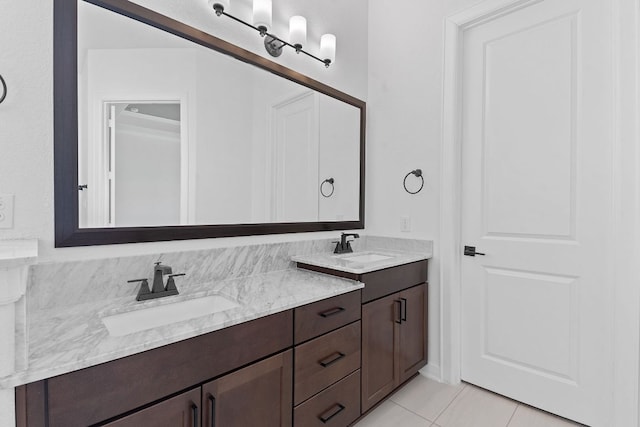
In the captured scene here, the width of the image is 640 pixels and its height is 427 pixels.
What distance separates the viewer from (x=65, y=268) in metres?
1.21

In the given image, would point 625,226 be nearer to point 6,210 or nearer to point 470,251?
point 470,251

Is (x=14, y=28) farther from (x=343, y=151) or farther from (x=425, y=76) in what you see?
(x=425, y=76)

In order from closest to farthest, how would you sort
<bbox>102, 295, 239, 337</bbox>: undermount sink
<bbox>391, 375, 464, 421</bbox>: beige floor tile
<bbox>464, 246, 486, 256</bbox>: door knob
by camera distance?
<bbox>102, 295, 239, 337</bbox>: undermount sink < <bbox>391, 375, 464, 421</bbox>: beige floor tile < <bbox>464, 246, 486, 256</bbox>: door knob

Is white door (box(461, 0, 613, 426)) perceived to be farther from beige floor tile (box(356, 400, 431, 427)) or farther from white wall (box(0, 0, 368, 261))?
white wall (box(0, 0, 368, 261))

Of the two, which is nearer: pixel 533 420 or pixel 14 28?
pixel 14 28

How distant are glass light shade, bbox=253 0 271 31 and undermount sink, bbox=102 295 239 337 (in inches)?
57.2

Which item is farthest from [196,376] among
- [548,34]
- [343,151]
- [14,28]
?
[548,34]

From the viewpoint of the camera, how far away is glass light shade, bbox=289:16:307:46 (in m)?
1.96

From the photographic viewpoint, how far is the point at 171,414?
98cm

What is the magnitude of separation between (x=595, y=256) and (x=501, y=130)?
89cm

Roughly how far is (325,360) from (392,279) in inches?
26.2

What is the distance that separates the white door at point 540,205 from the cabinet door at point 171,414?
1819 millimetres

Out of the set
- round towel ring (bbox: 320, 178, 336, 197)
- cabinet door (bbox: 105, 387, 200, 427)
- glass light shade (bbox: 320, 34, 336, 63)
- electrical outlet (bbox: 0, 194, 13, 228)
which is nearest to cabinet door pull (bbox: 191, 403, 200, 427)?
cabinet door (bbox: 105, 387, 200, 427)

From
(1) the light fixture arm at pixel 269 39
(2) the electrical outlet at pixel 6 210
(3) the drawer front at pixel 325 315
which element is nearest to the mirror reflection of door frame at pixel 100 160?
(2) the electrical outlet at pixel 6 210
